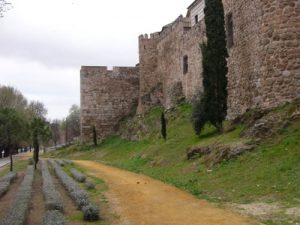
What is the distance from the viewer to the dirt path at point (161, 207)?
1102cm

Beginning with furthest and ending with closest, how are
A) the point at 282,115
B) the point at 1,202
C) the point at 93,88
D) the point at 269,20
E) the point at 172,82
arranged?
the point at 93,88 → the point at 172,82 → the point at 269,20 → the point at 282,115 → the point at 1,202

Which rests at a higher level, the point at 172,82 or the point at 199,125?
the point at 172,82

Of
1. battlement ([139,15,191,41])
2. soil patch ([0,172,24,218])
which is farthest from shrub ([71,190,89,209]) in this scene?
battlement ([139,15,191,41])

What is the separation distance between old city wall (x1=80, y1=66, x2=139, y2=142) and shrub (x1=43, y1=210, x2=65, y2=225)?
31.9 meters

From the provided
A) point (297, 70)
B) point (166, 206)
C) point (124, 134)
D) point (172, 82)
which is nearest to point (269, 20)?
point (297, 70)

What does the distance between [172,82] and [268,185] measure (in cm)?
2483

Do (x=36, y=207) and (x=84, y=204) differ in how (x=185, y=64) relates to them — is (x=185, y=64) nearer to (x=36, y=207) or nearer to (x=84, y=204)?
(x=36, y=207)

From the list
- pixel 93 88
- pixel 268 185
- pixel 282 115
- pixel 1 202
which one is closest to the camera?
pixel 268 185

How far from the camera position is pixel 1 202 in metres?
14.8

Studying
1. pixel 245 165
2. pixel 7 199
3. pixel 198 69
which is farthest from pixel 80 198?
pixel 198 69

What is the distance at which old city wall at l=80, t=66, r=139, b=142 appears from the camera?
43781 mm

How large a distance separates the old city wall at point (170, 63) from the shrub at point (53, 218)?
20.1 m

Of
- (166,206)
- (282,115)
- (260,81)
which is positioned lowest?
(166,206)

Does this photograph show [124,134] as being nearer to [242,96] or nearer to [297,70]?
[242,96]
